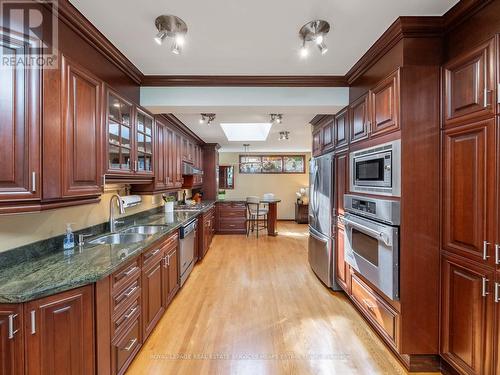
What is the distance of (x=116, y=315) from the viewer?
158cm

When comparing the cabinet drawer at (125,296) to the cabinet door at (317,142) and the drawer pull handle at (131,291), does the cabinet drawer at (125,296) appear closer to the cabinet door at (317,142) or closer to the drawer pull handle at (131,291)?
the drawer pull handle at (131,291)

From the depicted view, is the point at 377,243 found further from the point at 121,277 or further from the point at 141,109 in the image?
the point at 141,109

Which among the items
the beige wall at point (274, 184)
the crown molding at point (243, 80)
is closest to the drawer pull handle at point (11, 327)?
the crown molding at point (243, 80)

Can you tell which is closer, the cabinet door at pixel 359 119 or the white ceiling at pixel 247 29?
the white ceiling at pixel 247 29

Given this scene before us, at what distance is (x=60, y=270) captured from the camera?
4.66 ft

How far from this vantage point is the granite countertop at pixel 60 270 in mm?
1178

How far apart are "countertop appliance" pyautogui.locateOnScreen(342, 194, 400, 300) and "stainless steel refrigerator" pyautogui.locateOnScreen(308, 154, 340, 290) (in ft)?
1.54

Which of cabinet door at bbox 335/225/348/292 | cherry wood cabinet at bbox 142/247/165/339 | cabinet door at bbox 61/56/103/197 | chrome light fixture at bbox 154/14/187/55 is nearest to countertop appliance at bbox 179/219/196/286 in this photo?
cherry wood cabinet at bbox 142/247/165/339

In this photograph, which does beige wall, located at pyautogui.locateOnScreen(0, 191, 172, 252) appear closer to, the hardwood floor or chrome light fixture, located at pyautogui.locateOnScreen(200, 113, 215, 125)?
the hardwood floor

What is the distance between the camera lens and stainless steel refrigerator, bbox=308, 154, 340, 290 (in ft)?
9.91

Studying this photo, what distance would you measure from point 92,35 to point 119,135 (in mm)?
782

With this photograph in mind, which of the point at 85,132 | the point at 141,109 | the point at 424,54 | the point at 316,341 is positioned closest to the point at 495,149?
the point at 424,54

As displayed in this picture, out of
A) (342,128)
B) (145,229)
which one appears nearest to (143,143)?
(145,229)

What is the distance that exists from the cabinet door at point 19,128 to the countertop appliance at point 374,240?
2.34 meters
